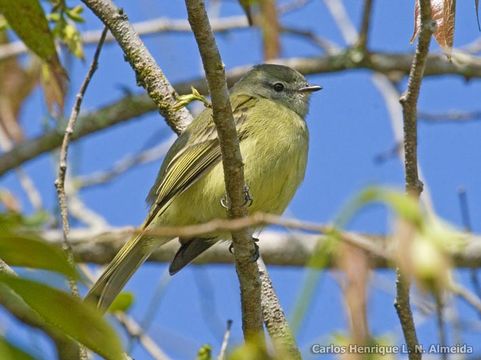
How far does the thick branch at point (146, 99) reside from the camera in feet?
20.3

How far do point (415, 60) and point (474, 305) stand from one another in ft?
5.50

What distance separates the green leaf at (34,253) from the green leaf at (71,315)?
4cm

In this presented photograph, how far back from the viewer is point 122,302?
373cm

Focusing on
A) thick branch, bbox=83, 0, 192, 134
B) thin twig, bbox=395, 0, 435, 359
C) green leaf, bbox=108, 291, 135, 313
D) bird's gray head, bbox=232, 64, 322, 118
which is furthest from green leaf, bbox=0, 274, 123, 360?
bird's gray head, bbox=232, 64, 322, 118

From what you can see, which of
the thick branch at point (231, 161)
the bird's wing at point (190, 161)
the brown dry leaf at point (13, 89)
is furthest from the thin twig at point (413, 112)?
the brown dry leaf at point (13, 89)

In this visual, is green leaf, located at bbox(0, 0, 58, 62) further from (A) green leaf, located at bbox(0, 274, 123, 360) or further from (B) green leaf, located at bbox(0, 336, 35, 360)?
(B) green leaf, located at bbox(0, 336, 35, 360)

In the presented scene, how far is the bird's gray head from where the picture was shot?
535 cm

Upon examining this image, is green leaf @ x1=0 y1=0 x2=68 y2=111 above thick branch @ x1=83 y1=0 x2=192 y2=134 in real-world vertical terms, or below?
below

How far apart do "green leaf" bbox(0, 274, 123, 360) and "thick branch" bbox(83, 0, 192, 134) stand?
2509 mm

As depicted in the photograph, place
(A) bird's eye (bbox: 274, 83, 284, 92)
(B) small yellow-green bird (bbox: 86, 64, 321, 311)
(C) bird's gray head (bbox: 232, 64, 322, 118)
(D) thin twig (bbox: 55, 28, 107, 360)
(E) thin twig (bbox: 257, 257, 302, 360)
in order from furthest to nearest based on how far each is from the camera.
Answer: (A) bird's eye (bbox: 274, 83, 284, 92), (C) bird's gray head (bbox: 232, 64, 322, 118), (B) small yellow-green bird (bbox: 86, 64, 321, 311), (E) thin twig (bbox: 257, 257, 302, 360), (D) thin twig (bbox: 55, 28, 107, 360)

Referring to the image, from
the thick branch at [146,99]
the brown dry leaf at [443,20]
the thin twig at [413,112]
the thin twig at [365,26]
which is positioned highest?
the thin twig at [365,26]

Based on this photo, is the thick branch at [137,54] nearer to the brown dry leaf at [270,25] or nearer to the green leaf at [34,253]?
the brown dry leaf at [270,25]

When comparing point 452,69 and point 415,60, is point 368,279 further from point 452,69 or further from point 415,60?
point 452,69

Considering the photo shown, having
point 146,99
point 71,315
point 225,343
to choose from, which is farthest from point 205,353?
point 146,99
